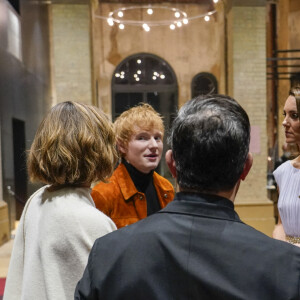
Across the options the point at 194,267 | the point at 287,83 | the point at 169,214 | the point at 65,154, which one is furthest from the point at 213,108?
the point at 287,83

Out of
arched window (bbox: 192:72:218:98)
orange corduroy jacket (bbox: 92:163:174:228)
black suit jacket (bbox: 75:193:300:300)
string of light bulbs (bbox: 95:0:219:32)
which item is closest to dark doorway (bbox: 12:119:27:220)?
string of light bulbs (bbox: 95:0:219:32)

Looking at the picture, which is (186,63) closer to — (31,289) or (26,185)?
(26,185)

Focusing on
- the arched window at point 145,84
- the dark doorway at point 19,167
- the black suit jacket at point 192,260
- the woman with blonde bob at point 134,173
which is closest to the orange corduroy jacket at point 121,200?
the woman with blonde bob at point 134,173

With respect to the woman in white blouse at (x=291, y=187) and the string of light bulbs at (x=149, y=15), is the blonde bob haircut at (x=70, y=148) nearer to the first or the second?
the woman in white blouse at (x=291, y=187)

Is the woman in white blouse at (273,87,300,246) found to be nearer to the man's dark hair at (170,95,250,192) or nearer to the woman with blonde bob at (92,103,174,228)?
the woman with blonde bob at (92,103,174,228)

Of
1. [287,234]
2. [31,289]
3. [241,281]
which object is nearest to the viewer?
[241,281]

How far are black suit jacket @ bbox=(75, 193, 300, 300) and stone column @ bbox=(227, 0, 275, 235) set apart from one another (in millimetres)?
6600

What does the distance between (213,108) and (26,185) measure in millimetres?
7141

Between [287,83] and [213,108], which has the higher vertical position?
[287,83]

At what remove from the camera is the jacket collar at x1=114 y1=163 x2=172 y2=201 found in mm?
2395

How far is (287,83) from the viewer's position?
10609 millimetres

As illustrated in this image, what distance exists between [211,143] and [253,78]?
678 cm

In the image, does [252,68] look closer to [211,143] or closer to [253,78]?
[253,78]

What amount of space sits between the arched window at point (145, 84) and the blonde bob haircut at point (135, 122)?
884 cm
